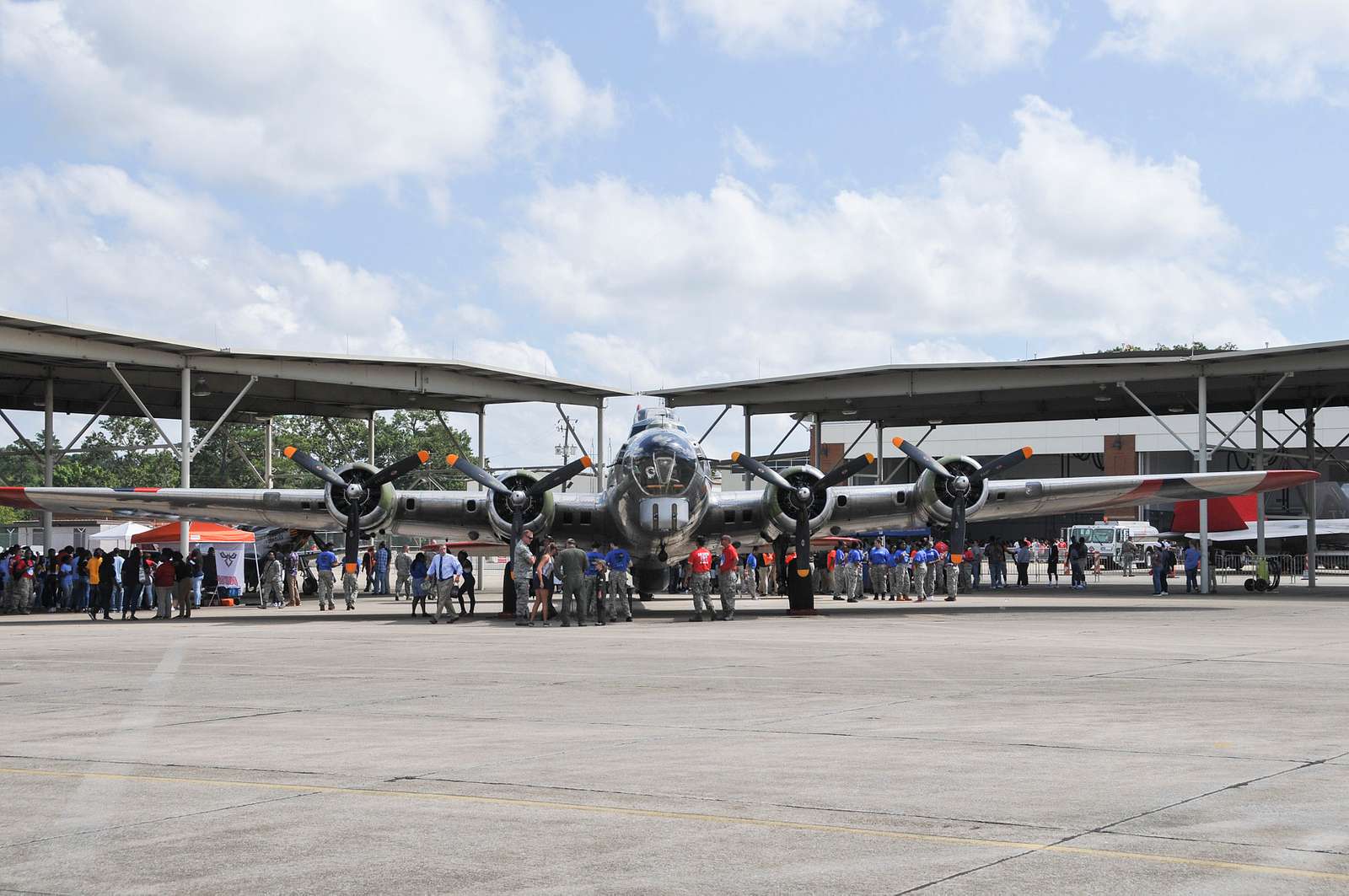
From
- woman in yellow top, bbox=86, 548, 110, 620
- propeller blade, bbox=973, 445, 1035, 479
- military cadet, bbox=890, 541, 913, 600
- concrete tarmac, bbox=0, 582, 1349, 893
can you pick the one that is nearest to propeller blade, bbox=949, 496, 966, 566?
propeller blade, bbox=973, 445, 1035, 479

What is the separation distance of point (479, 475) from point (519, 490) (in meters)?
1.21

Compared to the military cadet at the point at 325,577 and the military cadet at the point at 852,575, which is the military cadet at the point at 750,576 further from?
the military cadet at the point at 325,577

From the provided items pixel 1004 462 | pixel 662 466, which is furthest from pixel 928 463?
pixel 662 466

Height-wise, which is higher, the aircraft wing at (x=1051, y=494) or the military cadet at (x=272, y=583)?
the aircraft wing at (x=1051, y=494)

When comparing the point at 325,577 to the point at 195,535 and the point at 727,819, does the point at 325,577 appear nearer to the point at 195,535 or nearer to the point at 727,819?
the point at 195,535

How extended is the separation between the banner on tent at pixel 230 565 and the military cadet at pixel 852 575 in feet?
67.7

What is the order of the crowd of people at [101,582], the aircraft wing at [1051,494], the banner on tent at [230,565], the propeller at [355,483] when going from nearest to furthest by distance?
1. the propeller at [355,483]
2. the aircraft wing at [1051,494]
3. the crowd of people at [101,582]
4. the banner on tent at [230,565]

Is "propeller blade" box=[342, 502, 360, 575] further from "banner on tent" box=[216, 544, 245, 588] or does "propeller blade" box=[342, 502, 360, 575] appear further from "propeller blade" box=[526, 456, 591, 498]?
"banner on tent" box=[216, 544, 245, 588]

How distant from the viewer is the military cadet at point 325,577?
37.6 metres

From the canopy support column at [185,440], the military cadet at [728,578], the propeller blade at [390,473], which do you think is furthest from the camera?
the canopy support column at [185,440]

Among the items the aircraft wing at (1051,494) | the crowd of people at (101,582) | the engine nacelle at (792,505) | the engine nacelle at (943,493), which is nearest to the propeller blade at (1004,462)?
the engine nacelle at (943,493)

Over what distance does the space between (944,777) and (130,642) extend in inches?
736

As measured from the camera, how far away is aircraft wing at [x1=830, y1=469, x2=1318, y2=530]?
104 feet

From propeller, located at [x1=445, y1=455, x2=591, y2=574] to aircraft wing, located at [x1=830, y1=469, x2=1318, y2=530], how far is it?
6771mm
